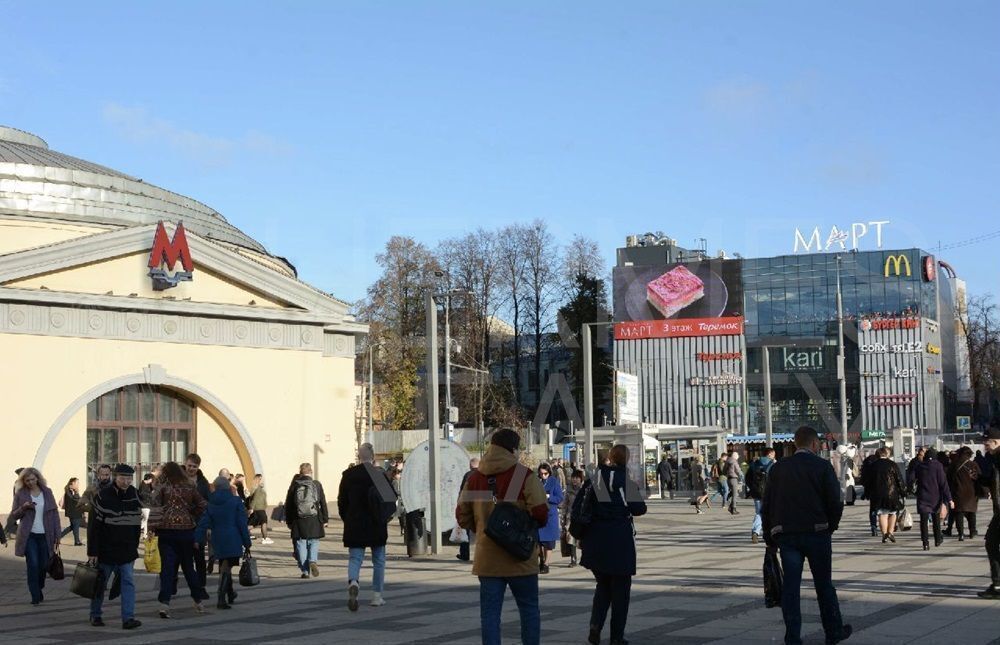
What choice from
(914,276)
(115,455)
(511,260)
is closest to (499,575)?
(115,455)

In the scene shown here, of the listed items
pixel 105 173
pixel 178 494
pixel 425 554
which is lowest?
pixel 425 554

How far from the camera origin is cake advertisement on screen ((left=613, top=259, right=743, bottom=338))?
309ft

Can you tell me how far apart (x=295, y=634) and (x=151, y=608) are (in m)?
4.36

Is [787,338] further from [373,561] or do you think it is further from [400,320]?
[373,561]

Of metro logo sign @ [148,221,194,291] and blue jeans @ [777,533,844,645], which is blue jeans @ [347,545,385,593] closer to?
blue jeans @ [777,533,844,645]

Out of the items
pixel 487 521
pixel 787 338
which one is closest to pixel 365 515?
pixel 487 521

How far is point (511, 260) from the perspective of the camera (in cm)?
7619

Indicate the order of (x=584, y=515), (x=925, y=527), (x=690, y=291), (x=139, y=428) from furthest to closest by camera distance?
(x=690, y=291)
(x=139, y=428)
(x=925, y=527)
(x=584, y=515)

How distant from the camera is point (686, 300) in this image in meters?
94.5

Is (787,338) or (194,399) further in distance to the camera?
(787,338)

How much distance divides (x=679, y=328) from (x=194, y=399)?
61.8 metres

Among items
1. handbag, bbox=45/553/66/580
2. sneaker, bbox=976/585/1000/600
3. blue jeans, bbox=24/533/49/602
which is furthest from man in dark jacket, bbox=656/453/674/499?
sneaker, bbox=976/585/1000/600

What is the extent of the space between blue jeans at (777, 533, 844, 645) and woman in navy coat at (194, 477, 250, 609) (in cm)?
746

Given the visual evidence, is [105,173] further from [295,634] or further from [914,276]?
[914,276]
